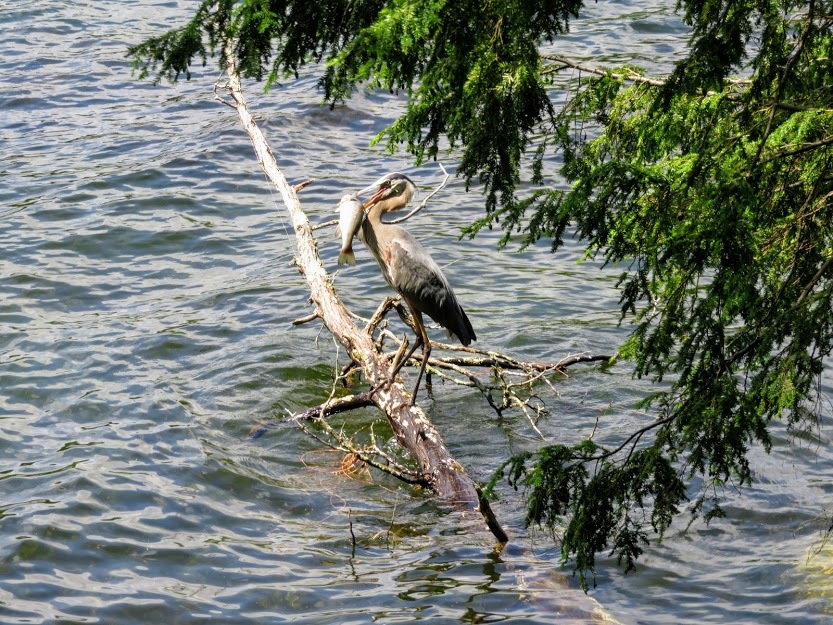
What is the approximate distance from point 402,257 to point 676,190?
11.9 feet

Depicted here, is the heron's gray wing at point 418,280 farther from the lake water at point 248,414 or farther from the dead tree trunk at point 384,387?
the lake water at point 248,414

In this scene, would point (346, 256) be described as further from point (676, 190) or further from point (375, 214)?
point (676, 190)

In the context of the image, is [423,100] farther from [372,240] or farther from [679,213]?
[372,240]

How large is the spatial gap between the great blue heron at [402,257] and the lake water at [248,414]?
51.6 inches

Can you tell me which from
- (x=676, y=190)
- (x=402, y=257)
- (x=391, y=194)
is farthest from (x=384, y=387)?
(x=676, y=190)

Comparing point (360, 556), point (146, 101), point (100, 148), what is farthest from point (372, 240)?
point (146, 101)

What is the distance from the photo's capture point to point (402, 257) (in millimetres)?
7848

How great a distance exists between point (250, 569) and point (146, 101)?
11.9m

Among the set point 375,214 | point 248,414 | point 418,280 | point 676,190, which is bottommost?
point 248,414

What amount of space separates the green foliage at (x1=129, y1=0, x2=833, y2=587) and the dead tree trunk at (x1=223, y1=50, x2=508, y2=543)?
1.20 m

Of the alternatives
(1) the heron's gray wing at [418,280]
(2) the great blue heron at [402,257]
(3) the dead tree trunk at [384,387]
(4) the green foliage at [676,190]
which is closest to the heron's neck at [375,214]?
(2) the great blue heron at [402,257]

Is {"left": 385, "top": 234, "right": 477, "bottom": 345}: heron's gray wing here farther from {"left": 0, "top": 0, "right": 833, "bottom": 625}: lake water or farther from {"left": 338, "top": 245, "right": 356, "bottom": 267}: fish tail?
{"left": 0, "top": 0, "right": 833, "bottom": 625}: lake water

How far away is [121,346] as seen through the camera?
33.2 feet

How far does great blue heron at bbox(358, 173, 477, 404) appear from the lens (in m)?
7.86
